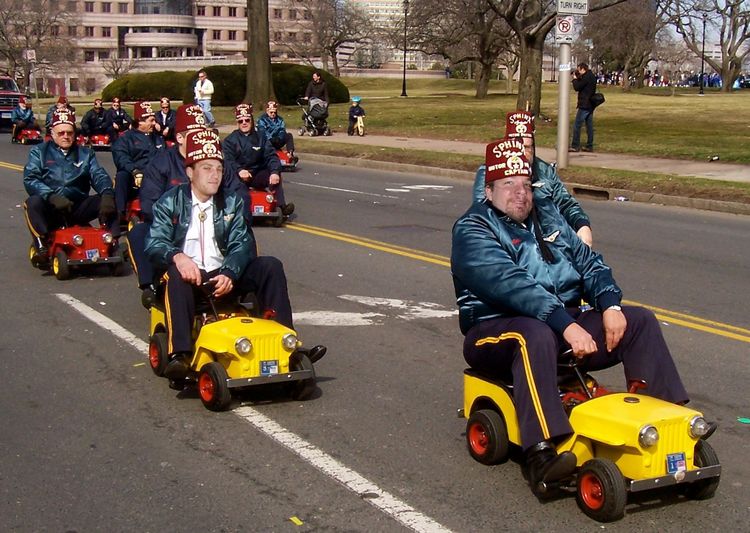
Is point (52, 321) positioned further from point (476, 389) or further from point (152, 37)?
point (152, 37)

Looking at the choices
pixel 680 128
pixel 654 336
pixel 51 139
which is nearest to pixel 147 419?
pixel 654 336

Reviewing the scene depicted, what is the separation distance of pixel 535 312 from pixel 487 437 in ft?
2.32

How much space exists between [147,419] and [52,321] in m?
2.96

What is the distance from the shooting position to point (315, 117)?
104 feet

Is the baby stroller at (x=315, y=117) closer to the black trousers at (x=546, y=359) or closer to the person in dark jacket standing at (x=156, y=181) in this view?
the person in dark jacket standing at (x=156, y=181)

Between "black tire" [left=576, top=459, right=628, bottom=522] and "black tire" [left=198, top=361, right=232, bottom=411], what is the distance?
227cm

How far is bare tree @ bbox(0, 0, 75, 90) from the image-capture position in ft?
232

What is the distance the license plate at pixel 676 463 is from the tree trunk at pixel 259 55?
36414 millimetres

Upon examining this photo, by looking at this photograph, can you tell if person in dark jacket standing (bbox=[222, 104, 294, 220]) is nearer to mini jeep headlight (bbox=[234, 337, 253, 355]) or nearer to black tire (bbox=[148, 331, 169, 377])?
black tire (bbox=[148, 331, 169, 377])

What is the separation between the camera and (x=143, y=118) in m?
13.6

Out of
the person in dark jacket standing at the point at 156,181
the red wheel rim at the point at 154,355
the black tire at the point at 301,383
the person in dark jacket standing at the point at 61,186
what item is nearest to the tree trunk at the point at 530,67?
the person in dark jacket standing at the point at 61,186

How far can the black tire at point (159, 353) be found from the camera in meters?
6.64

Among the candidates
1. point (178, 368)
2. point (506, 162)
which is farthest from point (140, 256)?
point (506, 162)

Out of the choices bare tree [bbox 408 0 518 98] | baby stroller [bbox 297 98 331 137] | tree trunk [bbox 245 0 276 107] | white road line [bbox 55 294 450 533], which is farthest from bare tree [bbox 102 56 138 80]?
white road line [bbox 55 294 450 533]
